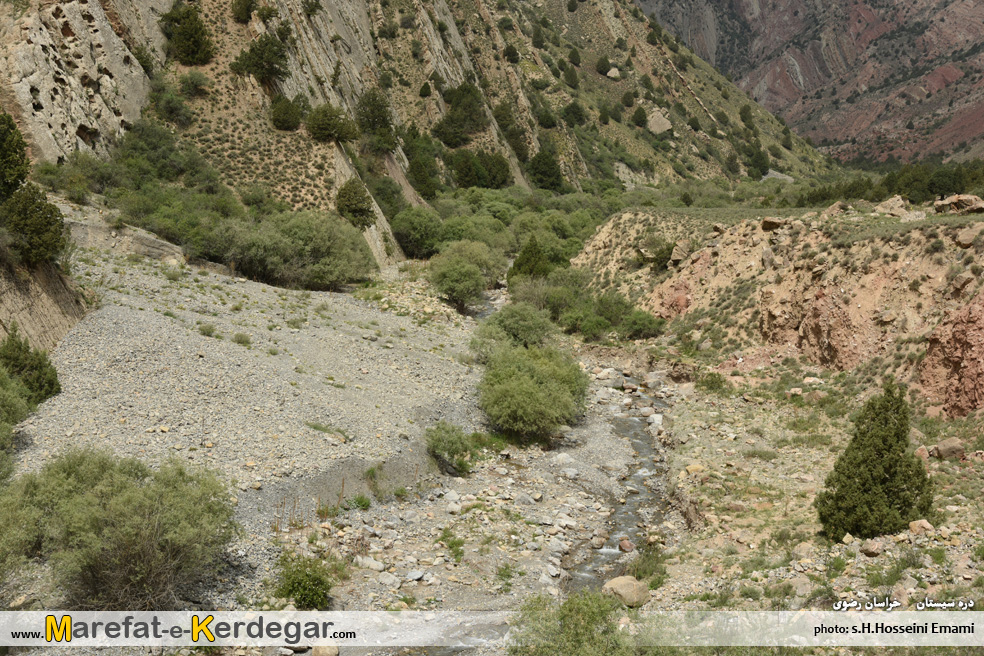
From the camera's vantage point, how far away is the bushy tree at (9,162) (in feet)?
69.7

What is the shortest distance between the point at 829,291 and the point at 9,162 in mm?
30328

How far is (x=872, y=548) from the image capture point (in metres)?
13.5

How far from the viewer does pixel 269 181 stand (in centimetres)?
4153

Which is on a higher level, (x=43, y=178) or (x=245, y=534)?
(x=43, y=178)

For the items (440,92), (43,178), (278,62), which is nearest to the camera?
(43,178)

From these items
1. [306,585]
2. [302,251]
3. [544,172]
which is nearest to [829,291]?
[306,585]

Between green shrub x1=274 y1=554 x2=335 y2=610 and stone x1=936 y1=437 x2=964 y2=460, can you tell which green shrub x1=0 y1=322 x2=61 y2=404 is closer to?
green shrub x1=274 y1=554 x2=335 y2=610

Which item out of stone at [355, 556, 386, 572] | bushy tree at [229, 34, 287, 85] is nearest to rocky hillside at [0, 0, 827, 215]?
bushy tree at [229, 34, 287, 85]

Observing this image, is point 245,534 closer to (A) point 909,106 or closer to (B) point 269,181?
(B) point 269,181

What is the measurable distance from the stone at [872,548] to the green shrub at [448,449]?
1075cm

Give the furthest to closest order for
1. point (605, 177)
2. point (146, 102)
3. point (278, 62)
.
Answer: point (605, 177) → point (278, 62) → point (146, 102)

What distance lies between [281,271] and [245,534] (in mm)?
22935

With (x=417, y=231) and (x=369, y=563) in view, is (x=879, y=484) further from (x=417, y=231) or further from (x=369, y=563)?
(x=417, y=231)

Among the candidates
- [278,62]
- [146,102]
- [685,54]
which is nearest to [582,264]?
[278,62]
